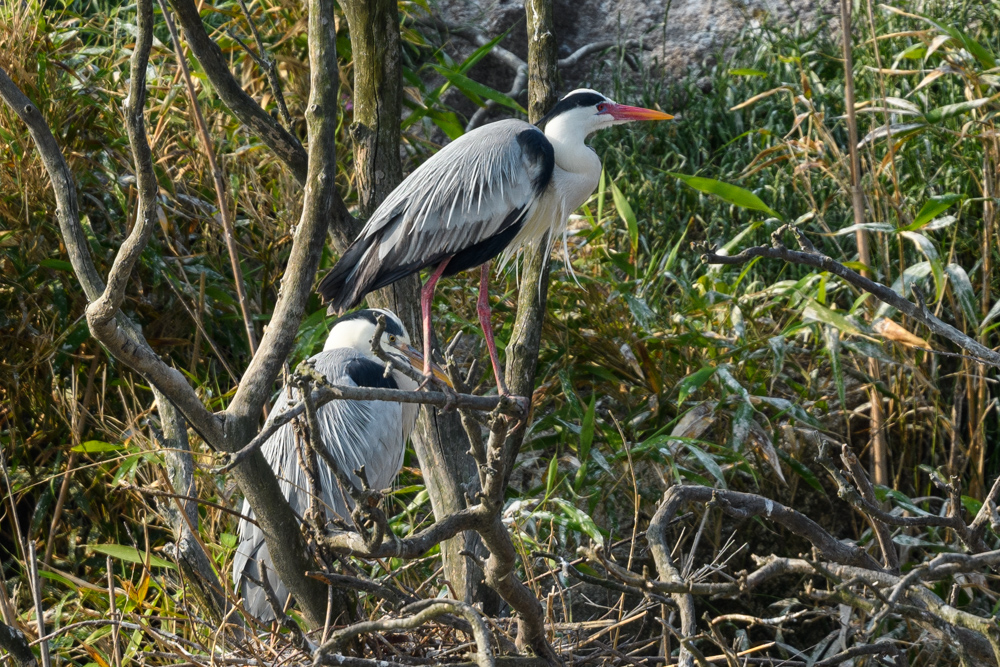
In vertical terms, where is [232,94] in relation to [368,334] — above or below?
above

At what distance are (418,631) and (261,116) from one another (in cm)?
124

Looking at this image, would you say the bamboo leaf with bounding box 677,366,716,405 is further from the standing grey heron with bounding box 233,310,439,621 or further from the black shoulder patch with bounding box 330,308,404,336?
the black shoulder patch with bounding box 330,308,404,336

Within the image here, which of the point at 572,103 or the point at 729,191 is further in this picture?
the point at 729,191

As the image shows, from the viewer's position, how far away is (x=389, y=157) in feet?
8.87

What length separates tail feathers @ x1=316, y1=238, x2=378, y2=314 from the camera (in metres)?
2.42

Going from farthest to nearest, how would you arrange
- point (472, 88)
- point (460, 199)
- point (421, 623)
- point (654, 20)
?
point (654, 20) < point (472, 88) < point (460, 199) < point (421, 623)

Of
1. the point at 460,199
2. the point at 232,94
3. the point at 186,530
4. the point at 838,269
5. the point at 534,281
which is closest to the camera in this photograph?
the point at 838,269

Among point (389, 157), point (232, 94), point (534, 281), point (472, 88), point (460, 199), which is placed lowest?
point (534, 281)

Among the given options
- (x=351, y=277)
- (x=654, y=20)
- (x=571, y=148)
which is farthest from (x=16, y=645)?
(x=654, y=20)

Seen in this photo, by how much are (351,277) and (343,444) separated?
0.69 meters

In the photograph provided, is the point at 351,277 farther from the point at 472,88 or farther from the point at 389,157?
the point at 472,88

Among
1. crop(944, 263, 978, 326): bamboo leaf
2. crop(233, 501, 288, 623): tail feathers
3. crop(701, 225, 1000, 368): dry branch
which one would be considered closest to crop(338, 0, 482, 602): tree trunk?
crop(233, 501, 288, 623): tail feathers

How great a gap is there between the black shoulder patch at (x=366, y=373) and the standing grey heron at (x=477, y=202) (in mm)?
307

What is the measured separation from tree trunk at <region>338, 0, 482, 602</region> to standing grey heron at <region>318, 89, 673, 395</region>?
5.2 inches
